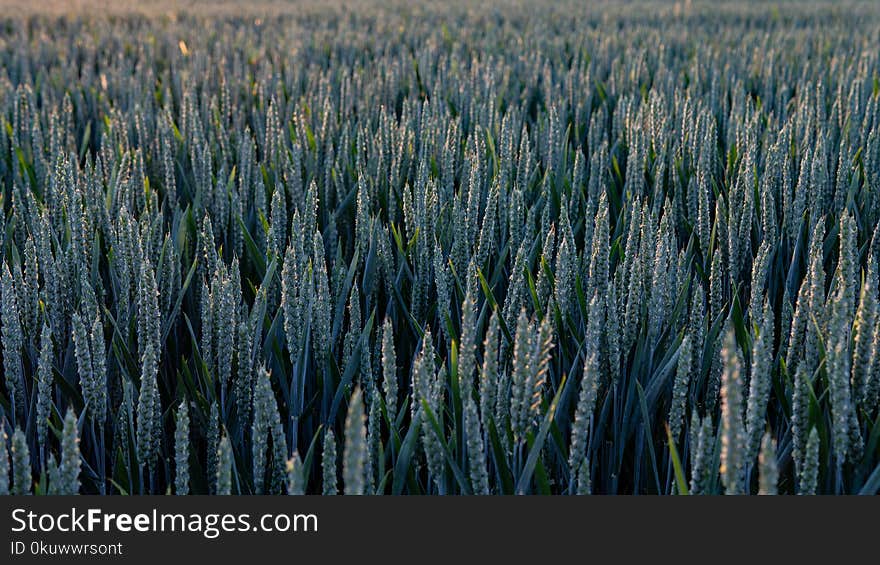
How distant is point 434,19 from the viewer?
7449 millimetres

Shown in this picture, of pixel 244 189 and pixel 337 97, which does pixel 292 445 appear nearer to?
pixel 244 189

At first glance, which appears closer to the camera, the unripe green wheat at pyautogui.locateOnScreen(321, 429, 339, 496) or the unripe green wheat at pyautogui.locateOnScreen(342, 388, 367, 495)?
the unripe green wheat at pyautogui.locateOnScreen(342, 388, 367, 495)

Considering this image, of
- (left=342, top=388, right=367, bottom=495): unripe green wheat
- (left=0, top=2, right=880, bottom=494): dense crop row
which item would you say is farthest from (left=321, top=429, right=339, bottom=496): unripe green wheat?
(left=342, top=388, right=367, bottom=495): unripe green wheat

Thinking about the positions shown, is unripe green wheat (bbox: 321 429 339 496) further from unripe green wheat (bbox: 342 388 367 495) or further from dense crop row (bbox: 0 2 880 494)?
unripe green wheat (bbox: 342 388 367 495)

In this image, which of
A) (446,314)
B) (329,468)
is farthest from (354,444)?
(446,314)

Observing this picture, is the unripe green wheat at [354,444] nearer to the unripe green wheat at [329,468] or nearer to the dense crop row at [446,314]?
the dense crop row at [446,314]

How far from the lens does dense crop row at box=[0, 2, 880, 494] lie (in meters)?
0.98

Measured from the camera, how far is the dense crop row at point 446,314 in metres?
0.98

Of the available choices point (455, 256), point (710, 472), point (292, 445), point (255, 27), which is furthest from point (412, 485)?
point (255, 27)

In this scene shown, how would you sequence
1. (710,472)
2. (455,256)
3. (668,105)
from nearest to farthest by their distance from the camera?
(710,472)
(455,256)
(668,105)

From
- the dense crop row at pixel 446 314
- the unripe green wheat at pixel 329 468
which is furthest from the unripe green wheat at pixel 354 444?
the unripe green wheat at pixel 329 468

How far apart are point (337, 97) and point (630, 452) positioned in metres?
2.78

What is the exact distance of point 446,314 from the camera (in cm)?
132

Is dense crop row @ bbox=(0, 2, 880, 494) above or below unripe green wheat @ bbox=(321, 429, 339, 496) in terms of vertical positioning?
above
